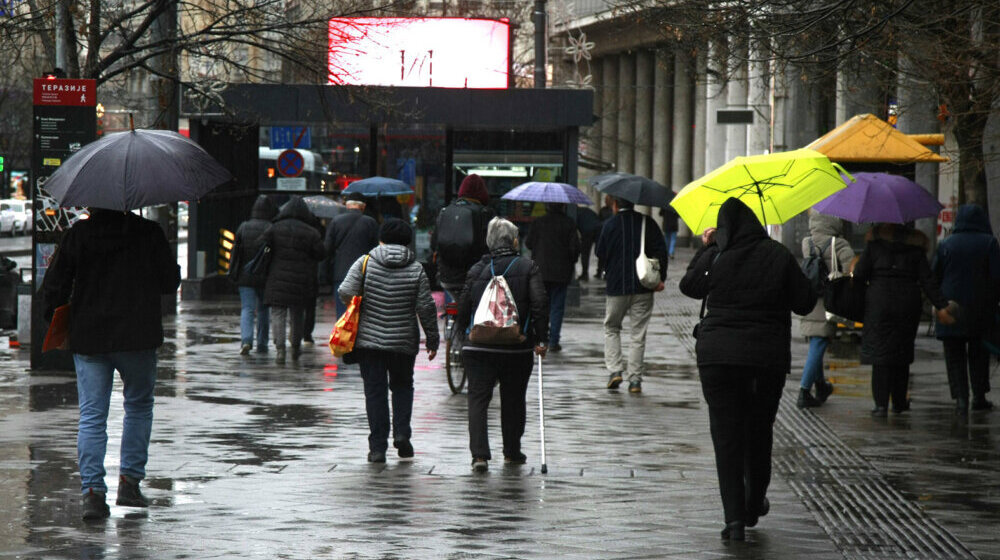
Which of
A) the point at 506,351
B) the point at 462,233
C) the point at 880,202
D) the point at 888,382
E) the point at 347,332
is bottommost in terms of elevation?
the point at 888,382

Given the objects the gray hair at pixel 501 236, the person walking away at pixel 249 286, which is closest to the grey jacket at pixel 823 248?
the gray hair at pixel 501 236

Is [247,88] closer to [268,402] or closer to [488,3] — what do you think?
[268,402]

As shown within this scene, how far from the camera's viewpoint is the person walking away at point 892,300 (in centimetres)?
1241

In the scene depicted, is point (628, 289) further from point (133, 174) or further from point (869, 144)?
point (133, 174)

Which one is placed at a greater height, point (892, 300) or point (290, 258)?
point (290, 258)

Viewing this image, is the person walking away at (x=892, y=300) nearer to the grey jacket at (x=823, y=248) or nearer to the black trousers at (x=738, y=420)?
the grey jacket at (x=823, y=248)

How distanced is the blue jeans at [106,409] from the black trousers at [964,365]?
743 cm

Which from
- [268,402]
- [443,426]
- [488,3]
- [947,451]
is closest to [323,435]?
[443,426]

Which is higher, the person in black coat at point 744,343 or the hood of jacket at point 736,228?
the hood of jacket at point 736,228

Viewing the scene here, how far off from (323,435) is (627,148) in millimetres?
65443

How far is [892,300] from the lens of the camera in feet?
40.8

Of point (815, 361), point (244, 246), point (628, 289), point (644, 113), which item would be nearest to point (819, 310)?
point (815, 361)

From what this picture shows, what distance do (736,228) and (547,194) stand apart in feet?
37.5

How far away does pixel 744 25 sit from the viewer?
14.0 meters
